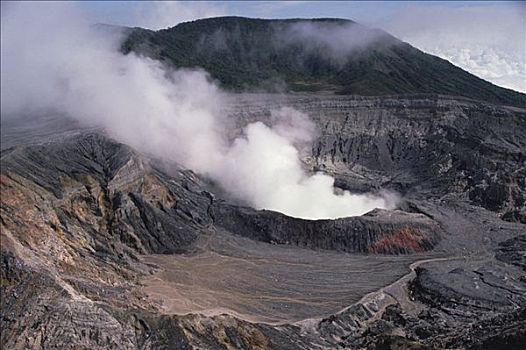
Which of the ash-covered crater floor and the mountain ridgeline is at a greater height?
the mountain ridgeline

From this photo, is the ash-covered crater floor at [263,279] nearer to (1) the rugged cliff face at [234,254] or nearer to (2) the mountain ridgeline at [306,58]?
(1) the rugged cliff face at [234,254]

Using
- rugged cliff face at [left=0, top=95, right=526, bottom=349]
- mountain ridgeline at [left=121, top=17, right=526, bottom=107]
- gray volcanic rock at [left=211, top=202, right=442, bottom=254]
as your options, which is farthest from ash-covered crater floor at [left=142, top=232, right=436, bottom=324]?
mountain ridgeline at [left=121, top=17, right=526, bottom=107]

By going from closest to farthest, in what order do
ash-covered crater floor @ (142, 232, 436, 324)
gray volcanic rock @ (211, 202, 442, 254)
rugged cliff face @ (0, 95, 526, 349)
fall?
rugged cliff face @ (0, 95, 526, 349) < ash-covered crater floor @ (142, 232, 436, 324) < gray volcanic rock @ (211, 202, 442, 254)

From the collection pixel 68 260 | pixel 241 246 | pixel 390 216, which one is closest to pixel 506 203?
pixel 390 216

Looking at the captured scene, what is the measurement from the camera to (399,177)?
341ft

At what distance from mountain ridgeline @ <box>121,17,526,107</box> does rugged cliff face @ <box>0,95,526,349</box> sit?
30.4 m

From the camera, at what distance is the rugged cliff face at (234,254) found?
4991 centimetres

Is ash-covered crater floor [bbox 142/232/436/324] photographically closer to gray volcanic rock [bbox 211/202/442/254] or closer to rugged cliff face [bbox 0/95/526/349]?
rugged cliff face [bbox 0/95/526/349]

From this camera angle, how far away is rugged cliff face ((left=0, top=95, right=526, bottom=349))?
4991 centimetres

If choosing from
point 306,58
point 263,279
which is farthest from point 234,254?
point 306,58

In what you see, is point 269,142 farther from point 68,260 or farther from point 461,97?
point 68,260

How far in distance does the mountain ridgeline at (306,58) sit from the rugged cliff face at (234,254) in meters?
30.4

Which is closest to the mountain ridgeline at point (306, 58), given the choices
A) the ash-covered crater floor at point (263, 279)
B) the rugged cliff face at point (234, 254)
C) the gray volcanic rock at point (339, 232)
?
the rugged cliff face at point (234, 254)

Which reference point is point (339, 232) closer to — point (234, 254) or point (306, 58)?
point (234, 254)
